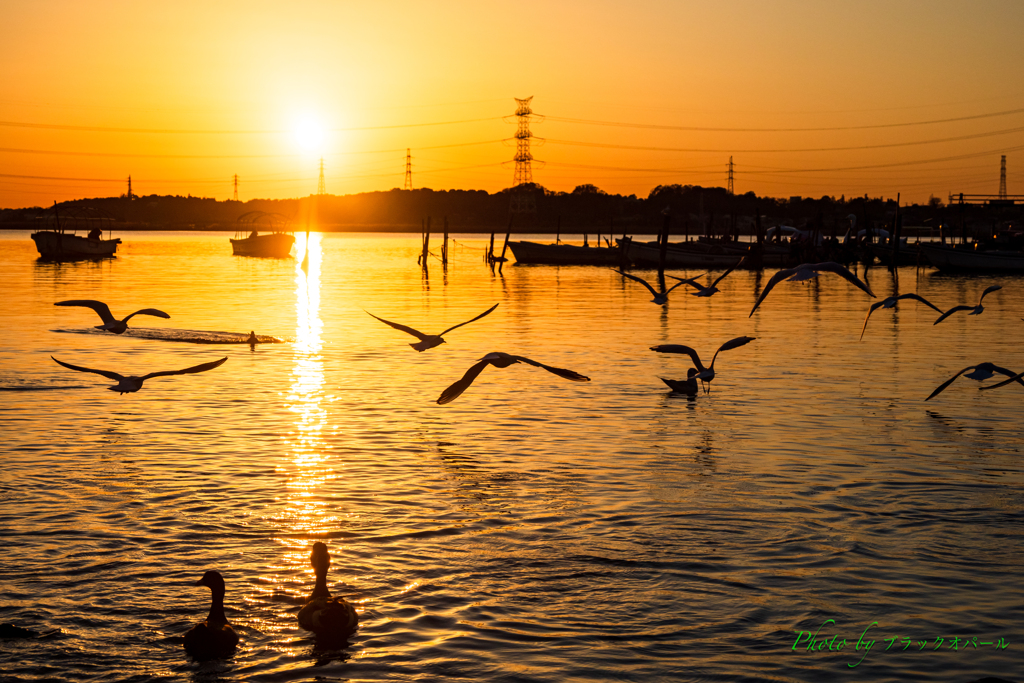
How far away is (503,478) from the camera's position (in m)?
12.4

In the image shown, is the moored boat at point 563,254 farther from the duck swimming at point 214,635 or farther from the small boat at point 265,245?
the duck swimming at point 214,635

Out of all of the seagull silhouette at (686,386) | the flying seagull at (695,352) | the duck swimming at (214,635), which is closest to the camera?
the duck swimming at (214,635)

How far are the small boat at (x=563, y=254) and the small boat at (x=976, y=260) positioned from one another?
82.7 feet

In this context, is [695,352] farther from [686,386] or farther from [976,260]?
[976,260]

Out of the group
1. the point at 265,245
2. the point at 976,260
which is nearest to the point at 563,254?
the point at 976,260

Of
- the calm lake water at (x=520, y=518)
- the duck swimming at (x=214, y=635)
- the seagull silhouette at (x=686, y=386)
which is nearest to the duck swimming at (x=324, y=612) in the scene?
the calm lake water at (x=520, y=518)

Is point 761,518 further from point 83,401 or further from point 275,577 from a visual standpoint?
point 83,401

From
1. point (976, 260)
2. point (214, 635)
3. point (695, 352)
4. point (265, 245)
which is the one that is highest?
point (265, 245)

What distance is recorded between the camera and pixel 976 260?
237ft

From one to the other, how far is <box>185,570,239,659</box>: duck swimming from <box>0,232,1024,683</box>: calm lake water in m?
0.10

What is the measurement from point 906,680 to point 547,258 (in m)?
83.7

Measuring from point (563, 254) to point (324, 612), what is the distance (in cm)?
→ 8277

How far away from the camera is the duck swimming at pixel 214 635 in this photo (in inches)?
278

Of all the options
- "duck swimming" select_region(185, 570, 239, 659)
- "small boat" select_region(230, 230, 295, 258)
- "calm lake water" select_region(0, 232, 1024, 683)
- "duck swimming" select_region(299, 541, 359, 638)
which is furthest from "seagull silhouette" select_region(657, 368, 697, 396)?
"small boat" select_region(230, 230, 295, 258)
